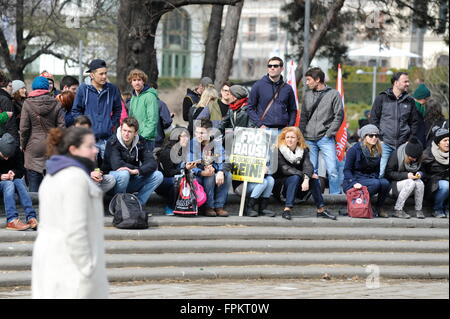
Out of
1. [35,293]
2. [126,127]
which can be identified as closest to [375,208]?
[126,127]

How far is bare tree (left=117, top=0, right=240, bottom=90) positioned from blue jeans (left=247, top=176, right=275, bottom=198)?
5222 millimetres

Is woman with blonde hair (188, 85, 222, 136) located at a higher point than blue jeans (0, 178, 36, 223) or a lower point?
higher

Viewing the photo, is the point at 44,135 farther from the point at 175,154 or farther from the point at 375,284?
the point at 375,284

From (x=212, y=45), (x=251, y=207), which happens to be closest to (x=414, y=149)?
(x=251, y=207)

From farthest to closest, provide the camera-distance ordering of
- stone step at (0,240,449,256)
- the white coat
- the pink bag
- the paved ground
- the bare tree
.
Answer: the bare tree
the pink bag
stone step at (0,240,449,256)
the paved ground
the white coat

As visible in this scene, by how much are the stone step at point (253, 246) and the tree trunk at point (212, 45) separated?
458 inches

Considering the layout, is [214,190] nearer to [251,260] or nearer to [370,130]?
[251,260]

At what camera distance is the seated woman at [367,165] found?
14.2 meters

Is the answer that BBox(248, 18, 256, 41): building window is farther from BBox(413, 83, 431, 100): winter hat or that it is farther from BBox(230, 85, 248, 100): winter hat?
BBox(230, 85, 248, 100): winter hat

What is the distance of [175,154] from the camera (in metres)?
13.9

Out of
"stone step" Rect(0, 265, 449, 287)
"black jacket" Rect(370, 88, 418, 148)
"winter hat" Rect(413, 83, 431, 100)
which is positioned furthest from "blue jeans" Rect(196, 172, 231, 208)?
"winter hat" Rect(413, 83, 431, 100)

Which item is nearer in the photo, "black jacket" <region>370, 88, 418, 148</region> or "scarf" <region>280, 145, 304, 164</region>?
"scarf" <region>280, 145, 304, 164</region>

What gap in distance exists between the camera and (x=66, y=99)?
572 inches

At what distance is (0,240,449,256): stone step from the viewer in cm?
1252
